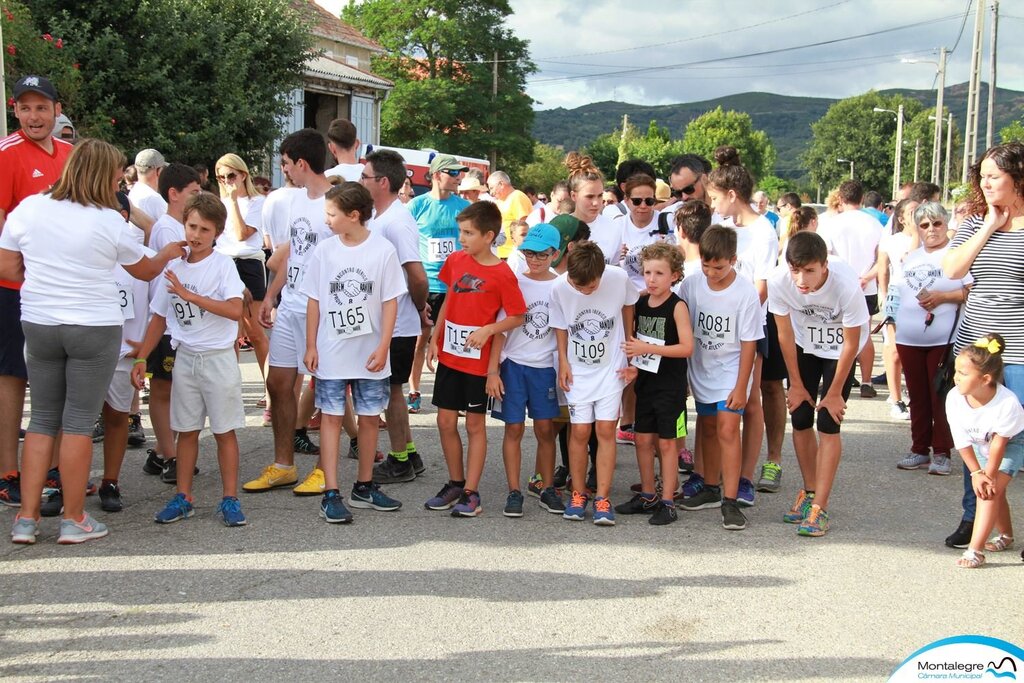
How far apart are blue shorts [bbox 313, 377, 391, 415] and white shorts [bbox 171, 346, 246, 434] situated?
0.46 meters

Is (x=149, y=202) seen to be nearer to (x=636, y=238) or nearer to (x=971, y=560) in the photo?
(x=636, y=238)

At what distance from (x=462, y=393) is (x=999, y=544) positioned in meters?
3.03

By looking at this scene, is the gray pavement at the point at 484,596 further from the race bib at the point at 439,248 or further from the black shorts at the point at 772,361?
the race bib at the point at 439,248

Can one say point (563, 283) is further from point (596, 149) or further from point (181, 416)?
Answer: point (596, 149)

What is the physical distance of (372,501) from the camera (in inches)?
244

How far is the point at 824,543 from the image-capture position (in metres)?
5.81

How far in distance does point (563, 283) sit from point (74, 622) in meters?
3.12

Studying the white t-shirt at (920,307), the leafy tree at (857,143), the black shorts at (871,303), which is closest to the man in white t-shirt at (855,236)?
the black shorts at (871,303)

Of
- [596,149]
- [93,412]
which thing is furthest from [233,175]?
[596,149]

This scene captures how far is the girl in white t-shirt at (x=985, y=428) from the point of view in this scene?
5.34 meters

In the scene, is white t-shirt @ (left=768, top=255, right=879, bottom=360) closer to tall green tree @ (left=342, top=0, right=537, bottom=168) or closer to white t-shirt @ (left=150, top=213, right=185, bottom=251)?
white t-shirt @ (left=150, top=213, right=185, bottom=251)

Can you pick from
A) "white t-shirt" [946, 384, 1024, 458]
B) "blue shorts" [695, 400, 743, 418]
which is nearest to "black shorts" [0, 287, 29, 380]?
"blue shorts" [695, 400, 743, 418]

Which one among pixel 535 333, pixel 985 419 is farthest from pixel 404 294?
pixel 985 419

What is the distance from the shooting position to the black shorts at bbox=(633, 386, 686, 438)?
6211mm
